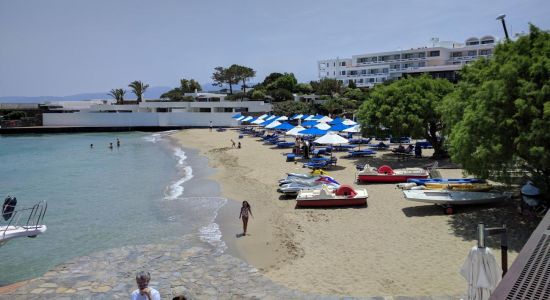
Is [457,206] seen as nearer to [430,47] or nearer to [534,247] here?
[534,247]

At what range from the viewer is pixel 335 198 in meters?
17.6

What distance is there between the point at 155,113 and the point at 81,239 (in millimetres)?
67408

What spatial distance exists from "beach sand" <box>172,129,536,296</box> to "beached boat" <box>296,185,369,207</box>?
0.36 m

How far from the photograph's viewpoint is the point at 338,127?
35.0m

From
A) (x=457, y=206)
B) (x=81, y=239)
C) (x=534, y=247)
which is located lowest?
(x=81, y=239)

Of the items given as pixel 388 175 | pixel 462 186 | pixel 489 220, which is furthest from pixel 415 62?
pixel 489 220

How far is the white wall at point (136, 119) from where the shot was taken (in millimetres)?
76125

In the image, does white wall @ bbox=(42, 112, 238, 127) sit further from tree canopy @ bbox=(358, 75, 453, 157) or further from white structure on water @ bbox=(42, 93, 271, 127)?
tree canopy @ bbox=(358, 75, 453, 157)

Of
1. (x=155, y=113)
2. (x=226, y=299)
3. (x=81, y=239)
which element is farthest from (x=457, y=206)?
(x=155, y=113)

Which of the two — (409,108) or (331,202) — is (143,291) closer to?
(331,202)

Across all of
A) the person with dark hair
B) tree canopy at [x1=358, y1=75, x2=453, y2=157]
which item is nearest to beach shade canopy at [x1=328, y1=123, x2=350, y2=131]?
tree canopy at [x1=358, y1=75, x2=453, y2=157]

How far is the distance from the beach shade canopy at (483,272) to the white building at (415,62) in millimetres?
69056

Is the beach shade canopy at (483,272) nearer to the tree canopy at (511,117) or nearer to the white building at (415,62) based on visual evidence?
the tree canopy at (511,117)

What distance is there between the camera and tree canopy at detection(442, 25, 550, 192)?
471 inches
